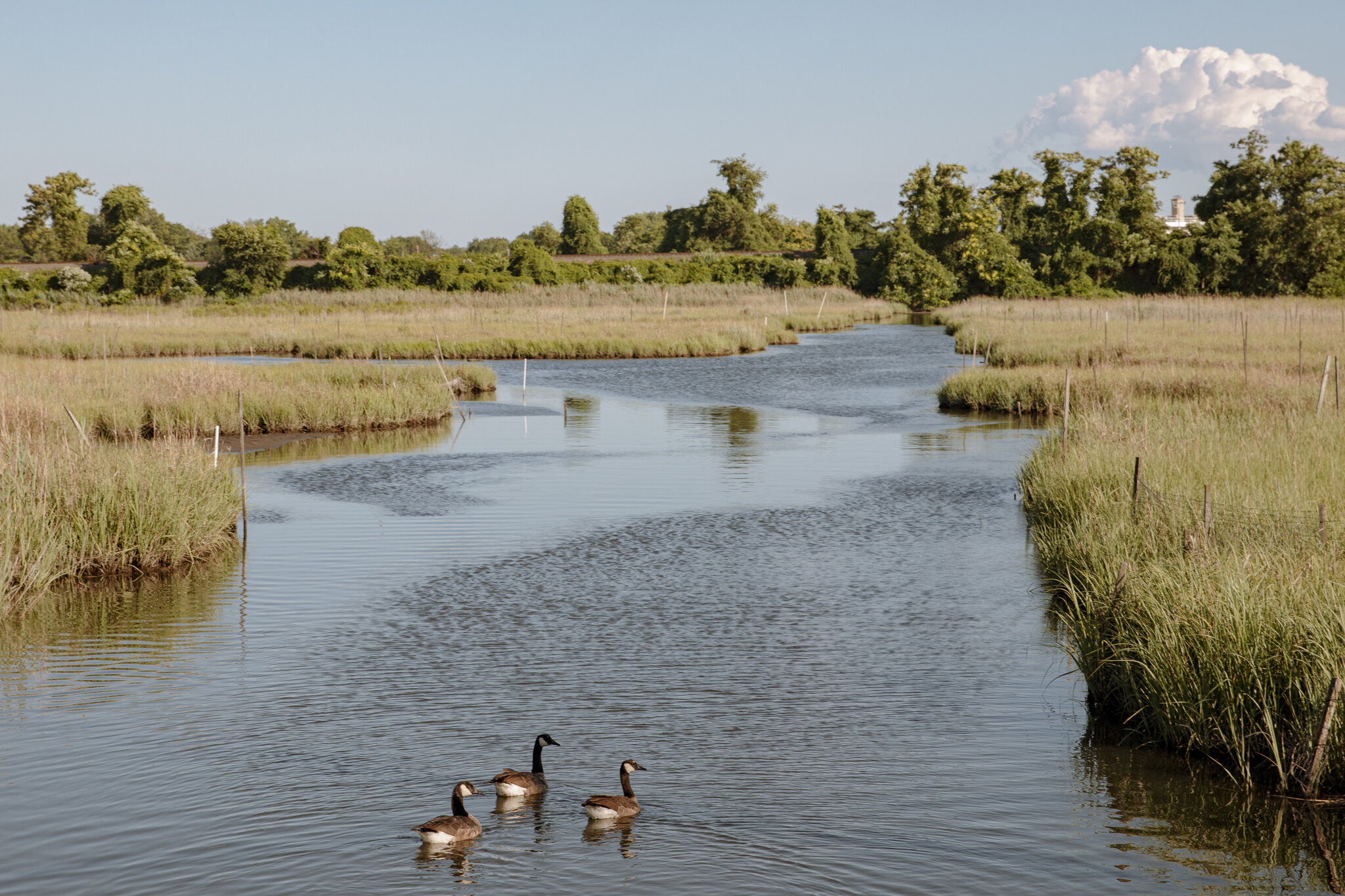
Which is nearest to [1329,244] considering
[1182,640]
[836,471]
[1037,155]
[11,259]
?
[1037,155]

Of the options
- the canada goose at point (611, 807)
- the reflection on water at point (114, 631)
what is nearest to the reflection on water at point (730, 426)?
the reflection on water at point (114, 631)

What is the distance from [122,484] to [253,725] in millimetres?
6330

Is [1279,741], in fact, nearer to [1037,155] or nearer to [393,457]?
[393,457]

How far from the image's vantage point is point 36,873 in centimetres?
659

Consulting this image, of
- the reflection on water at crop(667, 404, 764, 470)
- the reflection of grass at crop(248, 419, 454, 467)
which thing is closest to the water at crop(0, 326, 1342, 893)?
the reflection on water at crop(667, 404, 764, 470)

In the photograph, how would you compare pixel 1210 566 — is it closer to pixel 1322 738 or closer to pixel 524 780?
pixel 1322 738

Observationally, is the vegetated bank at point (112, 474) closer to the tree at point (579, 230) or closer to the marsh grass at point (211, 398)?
the marsh grass at point (211, 398)

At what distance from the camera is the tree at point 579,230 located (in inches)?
4178

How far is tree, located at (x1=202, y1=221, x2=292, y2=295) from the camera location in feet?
273

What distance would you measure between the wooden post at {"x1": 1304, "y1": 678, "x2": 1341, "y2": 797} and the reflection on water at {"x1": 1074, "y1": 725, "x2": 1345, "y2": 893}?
4.7 inches

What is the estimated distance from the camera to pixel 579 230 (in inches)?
4195

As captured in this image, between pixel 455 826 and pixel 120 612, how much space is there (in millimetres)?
7178

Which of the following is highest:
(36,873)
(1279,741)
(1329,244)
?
(1329,244)

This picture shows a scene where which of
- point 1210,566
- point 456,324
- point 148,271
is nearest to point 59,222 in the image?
point 148,271
